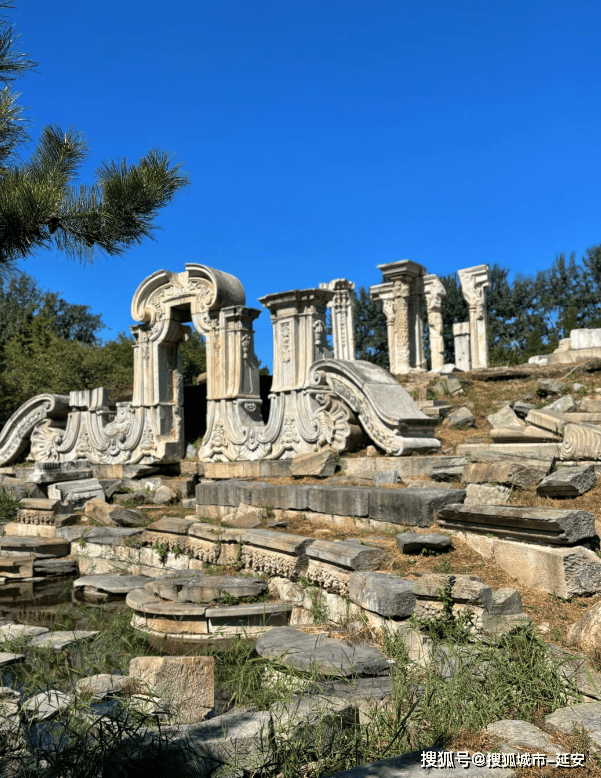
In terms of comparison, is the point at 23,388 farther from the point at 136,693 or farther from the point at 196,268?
the point at 136,693

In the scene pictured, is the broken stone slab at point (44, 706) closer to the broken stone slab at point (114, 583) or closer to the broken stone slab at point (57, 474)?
the broken stone slab at point (114, 583)

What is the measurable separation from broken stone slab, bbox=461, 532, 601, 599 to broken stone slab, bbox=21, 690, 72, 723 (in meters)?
3.02

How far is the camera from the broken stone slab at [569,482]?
550cm

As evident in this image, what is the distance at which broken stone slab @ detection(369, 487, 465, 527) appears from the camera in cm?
594

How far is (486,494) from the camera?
19.4ft

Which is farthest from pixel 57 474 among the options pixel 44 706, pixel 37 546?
pixel 44 706

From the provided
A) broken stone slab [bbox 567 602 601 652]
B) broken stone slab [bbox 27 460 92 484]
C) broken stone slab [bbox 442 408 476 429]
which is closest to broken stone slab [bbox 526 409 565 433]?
broken stone slab [bbox 442 408 476 429]

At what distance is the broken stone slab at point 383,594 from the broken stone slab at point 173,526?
335 cm

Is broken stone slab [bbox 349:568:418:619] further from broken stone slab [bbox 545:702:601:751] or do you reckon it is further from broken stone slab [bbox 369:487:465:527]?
broken stone slab [bbox 545:702:601:751]

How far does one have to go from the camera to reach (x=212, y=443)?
37.5ft

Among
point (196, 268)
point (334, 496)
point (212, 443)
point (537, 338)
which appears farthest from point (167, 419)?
point (537, 338)

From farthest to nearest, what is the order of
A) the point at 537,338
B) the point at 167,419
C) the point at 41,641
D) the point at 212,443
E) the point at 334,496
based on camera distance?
the point at 537,338 → the point at 167,419 → the point at 212,443 → the point at 334,496 → the point at 41,641

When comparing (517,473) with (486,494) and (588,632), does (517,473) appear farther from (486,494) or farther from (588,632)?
(588,632)

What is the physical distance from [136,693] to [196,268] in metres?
8.62
